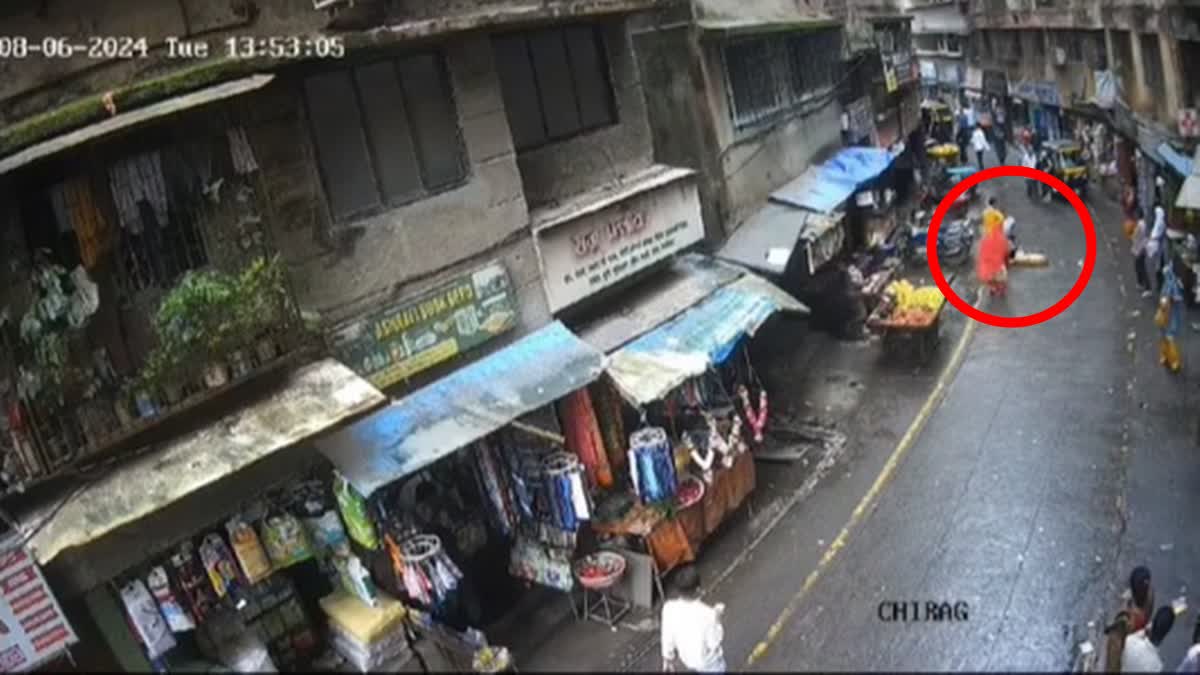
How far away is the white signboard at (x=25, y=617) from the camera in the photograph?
766 centimetres

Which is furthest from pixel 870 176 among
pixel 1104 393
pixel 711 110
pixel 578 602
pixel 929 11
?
pixel 929 11

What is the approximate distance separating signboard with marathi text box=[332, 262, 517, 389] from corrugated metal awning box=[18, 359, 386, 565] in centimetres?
74

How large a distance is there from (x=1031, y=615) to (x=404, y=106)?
28.3 ft

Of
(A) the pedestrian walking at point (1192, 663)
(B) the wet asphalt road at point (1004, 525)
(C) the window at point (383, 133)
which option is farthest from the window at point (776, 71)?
(A) the pedestrian walking at point (1192, 663)

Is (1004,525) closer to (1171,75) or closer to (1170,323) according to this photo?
(1170,323)

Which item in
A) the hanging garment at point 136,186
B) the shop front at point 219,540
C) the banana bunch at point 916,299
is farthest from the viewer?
the banana bunch at point 916,299

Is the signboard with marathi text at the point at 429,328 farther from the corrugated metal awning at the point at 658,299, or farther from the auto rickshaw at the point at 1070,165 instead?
the auto rickshaw at the point at 1070,165

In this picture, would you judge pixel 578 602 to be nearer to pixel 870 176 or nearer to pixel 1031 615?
pixel 1031 615

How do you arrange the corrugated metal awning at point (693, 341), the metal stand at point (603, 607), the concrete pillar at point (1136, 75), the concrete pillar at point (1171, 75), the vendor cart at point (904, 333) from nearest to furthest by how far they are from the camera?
1. the metal stand at point (603, 607)
2. the corrugated metal awning at point (693, 341)
3. the vendor cart at point (904, 333)
4. the concrete pillar at point (1171, 75)
5. the concrete pillar at point (1136, 75)

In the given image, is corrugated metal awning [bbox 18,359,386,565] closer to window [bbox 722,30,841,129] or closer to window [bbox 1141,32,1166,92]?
window [bbox 722,30,841,129]

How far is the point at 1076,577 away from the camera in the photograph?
10.8 meters

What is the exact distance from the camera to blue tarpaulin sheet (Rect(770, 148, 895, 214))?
18875 millimetres

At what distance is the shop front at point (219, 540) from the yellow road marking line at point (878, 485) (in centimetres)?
438
